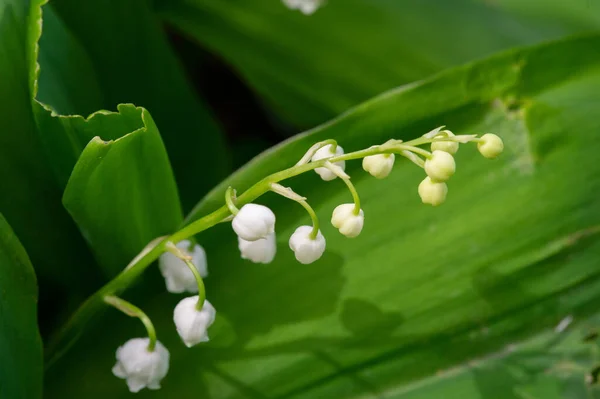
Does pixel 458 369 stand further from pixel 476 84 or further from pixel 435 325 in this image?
pixel 476 84

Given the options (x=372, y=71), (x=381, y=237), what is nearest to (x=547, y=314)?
(x=381, y=237)

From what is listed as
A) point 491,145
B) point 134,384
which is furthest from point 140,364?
point 491,145

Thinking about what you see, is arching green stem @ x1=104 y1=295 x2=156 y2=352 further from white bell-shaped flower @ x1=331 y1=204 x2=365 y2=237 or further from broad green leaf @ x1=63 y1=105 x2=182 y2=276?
white bell-shaped flower @ x1=331 y1=204 x2=365 y2=237

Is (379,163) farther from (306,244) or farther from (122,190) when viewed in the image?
(122,190)

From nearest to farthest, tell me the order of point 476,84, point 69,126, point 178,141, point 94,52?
point 69,126, point 476,84, point 94,52, point 178,141

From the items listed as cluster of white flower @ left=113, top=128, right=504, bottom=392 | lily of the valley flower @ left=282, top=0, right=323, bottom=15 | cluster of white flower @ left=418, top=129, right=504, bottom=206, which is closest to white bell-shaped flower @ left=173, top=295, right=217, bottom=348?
cluster of white flower @ left=113, top=128, right=504, bottom=392
